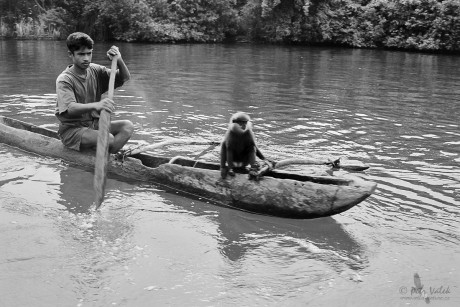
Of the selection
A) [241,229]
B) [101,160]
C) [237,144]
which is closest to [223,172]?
[237,144]

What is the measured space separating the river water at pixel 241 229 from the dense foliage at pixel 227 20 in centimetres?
1703

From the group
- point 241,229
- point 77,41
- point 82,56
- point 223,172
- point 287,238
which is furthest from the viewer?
point 82,56

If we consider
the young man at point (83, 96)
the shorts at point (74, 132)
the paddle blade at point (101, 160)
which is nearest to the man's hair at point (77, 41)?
the young man at point (83, 96)

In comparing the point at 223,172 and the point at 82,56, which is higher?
the point at 82,56

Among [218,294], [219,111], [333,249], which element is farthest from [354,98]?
[218,294]

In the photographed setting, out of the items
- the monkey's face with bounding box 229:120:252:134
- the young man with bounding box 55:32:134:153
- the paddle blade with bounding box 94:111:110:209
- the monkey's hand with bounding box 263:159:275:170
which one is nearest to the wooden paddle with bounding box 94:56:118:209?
the paddle blade with bounding box 94:111:110:209

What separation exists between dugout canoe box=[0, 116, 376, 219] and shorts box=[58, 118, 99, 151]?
207mm

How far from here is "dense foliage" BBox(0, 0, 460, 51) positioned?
26359 mm

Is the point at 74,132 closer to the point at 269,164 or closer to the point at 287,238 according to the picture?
the point at 269,164

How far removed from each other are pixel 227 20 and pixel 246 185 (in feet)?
85.7

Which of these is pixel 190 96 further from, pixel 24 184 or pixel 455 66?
pixel 455 66

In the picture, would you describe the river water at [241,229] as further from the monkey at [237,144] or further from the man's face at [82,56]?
the man's face at [82,56]

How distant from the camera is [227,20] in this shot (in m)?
30.2

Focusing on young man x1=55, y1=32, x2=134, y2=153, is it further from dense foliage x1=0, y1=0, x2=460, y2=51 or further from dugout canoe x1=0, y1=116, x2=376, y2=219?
dense foliage x1=0, y1=0, x2=460, y2=51
